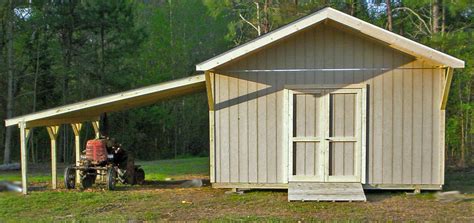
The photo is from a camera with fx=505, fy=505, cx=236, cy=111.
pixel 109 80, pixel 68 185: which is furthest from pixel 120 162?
pixel 109 80

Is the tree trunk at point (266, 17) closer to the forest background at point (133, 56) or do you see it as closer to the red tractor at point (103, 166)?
the forest background at point (133, 56)

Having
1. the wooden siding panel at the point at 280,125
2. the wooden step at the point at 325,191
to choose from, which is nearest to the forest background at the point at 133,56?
the wooden siding panel at the point at 280,125

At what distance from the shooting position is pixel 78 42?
20875 mm

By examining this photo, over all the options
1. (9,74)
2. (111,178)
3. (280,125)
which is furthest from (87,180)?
(9,74)

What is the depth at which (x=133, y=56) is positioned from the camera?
72.8 ft

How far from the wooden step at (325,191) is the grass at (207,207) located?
0.50ft

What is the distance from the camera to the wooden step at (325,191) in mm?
8383

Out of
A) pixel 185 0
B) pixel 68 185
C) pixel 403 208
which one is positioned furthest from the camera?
pixel 185 0

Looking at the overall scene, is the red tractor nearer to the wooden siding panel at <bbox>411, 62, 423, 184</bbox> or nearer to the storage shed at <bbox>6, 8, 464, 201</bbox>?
the storage shed at <bbox>6, 8, 464, 201</bbox>

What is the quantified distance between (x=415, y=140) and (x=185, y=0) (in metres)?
22.8

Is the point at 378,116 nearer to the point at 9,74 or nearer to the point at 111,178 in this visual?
the point at 111,178

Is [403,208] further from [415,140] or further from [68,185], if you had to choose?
[68,185]

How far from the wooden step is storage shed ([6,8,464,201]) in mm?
54

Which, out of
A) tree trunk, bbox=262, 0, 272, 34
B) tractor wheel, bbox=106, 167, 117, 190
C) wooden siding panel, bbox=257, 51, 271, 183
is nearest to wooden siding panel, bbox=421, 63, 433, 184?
wooden siding panel, bbox=257, 51, 271, 183
